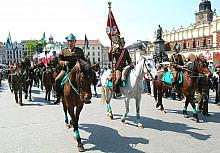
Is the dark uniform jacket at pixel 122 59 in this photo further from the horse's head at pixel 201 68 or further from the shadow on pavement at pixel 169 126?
the horse's head at pixel 201 68

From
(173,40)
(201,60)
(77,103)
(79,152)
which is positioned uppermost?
(173,40)

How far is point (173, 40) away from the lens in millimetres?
85750

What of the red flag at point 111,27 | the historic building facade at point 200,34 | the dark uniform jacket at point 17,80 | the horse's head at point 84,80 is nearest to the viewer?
the horse's head at point 84,80

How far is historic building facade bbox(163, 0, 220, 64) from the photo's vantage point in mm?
65250

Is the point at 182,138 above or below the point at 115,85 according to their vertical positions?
below

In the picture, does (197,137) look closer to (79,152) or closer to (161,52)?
(79,152)

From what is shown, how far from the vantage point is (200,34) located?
75.3 meters

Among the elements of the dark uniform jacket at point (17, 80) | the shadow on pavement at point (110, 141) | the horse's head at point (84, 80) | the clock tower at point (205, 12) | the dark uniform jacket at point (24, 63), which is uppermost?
the clock tower at point (205, 12)

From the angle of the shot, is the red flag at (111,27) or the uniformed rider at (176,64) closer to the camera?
the uniformed rider at (176,64)

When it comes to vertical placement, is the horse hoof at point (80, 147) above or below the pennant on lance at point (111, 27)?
below

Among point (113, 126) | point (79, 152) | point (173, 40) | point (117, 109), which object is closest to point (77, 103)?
point (79, 152)

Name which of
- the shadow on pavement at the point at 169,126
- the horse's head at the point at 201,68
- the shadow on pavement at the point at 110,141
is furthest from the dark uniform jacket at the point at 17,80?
the horse's head at the point at 201,68

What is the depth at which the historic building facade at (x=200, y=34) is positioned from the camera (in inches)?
2569

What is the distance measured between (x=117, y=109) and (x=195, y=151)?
229 inches
